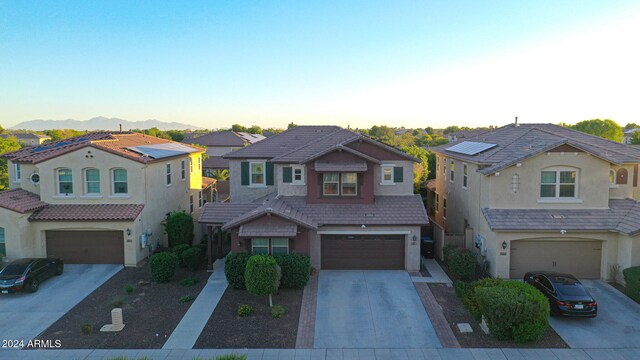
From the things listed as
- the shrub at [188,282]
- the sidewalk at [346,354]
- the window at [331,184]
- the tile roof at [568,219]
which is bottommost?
the sidewalk at [346,354]

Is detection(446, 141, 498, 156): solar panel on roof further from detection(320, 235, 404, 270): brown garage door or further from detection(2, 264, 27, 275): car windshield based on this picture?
detection(2, 264, 27, 275): car windshield

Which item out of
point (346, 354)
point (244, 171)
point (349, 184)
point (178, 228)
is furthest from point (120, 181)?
point (346, 354)

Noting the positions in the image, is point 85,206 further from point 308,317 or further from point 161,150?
point 308,317

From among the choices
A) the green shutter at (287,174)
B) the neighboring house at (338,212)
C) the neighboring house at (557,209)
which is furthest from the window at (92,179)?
the neighboring house at (557,209)

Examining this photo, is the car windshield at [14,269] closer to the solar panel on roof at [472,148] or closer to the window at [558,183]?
the solar panel on roof at [472,148]

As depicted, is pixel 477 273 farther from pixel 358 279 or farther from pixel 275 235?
pixel 275 235

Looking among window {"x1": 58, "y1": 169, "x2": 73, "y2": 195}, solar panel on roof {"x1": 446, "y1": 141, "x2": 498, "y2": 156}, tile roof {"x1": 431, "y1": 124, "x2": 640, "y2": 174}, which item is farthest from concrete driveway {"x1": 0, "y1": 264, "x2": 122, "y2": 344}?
solar panel on roof {"x1": 446, "y1": 141, "x2": 498, "y2": 156}
